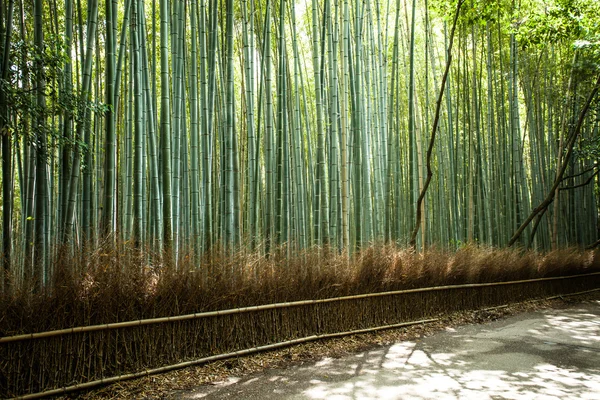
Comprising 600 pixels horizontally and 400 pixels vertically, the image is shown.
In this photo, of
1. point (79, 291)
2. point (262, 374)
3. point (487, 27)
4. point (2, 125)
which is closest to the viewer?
point (79, 291)

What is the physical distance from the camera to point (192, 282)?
313 centimetres

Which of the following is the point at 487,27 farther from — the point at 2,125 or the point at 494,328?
the point at 2,125

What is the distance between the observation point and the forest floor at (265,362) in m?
2.65

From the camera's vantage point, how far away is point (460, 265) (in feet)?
18.2

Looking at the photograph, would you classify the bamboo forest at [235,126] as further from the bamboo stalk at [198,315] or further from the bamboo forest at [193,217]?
the bamboo stalk at [198,315]

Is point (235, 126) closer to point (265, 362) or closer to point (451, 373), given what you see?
point (265, 362)

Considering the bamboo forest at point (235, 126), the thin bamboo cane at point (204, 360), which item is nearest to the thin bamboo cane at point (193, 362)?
the thin bamboo cane at point (204, 360)

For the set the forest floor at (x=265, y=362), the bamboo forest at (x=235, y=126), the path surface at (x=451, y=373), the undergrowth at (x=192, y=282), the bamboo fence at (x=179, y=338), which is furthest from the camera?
the bamboo forest at (x=235, y=126)

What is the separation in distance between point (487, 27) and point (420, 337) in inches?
215

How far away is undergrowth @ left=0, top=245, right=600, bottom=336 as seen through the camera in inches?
99.3

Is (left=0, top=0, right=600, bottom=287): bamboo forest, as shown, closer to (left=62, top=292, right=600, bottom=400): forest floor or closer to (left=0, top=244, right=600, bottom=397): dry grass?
(left=0, top=244, right=600, bottom=397): dry grass

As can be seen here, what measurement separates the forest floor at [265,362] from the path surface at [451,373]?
0.10 m

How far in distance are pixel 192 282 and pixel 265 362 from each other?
0.84 m

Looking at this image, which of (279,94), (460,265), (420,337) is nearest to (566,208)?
(460,265)
